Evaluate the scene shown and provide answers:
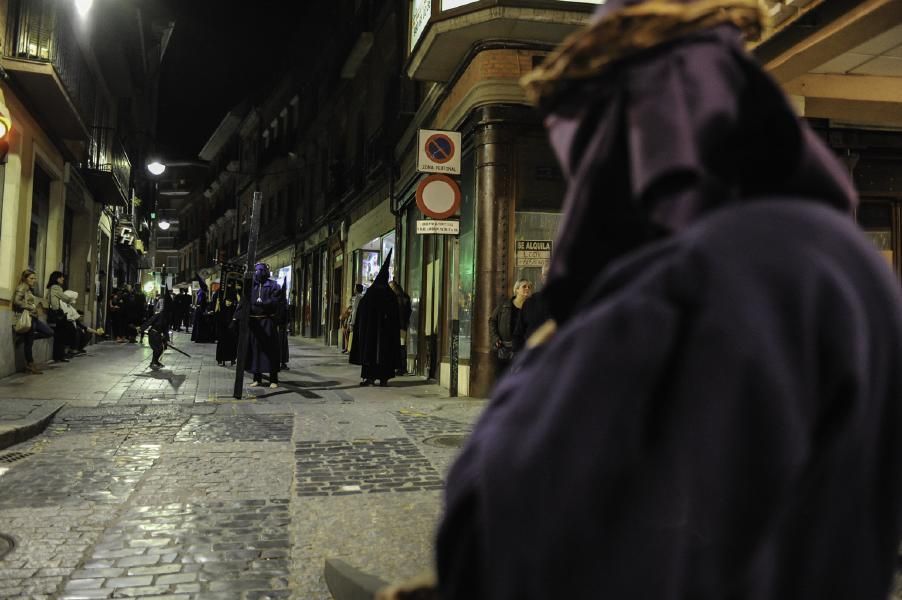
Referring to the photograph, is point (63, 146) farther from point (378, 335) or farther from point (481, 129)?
point (481, 129)

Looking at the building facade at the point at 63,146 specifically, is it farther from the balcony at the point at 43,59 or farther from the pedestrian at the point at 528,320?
the pedestrian at the point at 528,320

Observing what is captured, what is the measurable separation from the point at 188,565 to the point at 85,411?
5510 mm

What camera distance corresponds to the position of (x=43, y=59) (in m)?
11.1

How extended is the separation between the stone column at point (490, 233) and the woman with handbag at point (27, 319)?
24.3ft

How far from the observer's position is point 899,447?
931 mm

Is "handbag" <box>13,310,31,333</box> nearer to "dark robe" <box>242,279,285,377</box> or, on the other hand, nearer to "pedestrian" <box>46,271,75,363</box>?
"pedestrian" <box>46,271,75,363</box>

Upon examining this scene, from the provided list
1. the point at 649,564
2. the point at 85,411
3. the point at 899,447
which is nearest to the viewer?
the point at 649,564

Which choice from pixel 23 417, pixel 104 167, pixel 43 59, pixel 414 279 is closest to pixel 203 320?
pixel 104 167

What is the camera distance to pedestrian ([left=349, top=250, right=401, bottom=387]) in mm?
11398

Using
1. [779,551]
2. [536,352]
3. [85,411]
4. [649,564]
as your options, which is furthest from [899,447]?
[85,411]

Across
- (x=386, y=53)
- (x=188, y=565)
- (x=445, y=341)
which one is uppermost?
(x=386, y=53)

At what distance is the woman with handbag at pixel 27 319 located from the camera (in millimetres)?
11070

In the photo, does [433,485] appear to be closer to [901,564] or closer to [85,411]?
[901,564]

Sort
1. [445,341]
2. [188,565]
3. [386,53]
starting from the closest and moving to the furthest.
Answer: [188,565]
[445,341]
[386,53]
